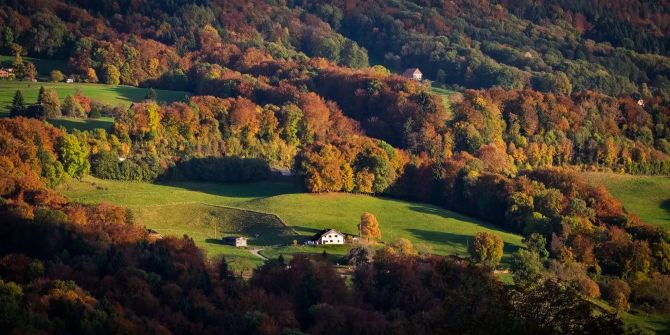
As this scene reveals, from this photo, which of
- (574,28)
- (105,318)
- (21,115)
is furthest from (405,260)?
(574,28)

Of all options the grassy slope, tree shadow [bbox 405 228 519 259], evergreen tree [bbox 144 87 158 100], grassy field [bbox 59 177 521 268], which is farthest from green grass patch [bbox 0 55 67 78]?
tree shadow [bbox 405 228 519 259]

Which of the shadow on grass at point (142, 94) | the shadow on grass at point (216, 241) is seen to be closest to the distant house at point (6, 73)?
the shadow on grass at point (142, 94)

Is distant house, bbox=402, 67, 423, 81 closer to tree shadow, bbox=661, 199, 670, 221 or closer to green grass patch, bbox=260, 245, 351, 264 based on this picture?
tree shadow, bbox=661, 199, 670, 221

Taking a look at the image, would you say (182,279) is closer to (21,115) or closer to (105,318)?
(105,318)

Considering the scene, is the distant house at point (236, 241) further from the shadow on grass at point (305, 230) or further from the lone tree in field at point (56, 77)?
the lone tree in field at point (56, 77)

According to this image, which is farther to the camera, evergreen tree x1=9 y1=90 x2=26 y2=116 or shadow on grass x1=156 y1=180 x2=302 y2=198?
evergreen tree x1=9 y1=90 x2=26 y2=116

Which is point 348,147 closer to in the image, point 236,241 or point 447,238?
point 447,238
